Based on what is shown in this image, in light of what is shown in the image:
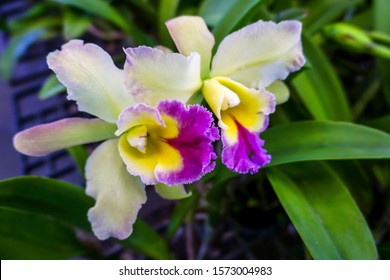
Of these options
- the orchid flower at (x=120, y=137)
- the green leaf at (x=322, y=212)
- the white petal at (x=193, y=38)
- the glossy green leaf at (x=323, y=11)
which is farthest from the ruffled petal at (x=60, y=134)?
the glossy green leaf at (x=323, y=11)

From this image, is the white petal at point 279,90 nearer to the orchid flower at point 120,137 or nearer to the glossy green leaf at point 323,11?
the orchid flower at point 120,137

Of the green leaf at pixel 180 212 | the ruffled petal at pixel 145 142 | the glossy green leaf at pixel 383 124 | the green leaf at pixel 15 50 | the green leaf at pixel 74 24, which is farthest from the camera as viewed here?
the green leaf at pixel 15 50

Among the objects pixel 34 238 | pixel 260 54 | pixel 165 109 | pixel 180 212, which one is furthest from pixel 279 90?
pixel 34 238

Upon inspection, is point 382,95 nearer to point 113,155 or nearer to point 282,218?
point 282,218

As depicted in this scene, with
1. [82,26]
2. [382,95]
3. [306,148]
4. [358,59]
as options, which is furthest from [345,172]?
[82,26]

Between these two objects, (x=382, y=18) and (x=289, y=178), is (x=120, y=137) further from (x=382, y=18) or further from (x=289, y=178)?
(x=382, y=18)

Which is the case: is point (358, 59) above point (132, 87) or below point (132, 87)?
below
